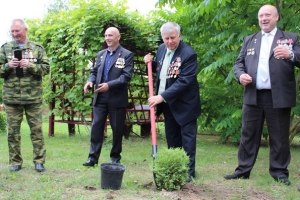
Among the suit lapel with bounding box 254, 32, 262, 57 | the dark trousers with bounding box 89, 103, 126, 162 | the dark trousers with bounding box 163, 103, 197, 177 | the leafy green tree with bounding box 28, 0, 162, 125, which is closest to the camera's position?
the suit lapel with bounding box 254, 32, 262, 57

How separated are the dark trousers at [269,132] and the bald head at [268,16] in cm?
74

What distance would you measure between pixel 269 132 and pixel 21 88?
121 inches

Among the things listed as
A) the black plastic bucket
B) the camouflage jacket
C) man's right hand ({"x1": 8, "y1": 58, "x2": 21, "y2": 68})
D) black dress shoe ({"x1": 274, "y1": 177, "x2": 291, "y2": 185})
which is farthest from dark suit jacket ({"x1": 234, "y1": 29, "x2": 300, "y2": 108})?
man's right hand ({"x1": 8, "y1": 58, "x2": 21, "y2": 68})

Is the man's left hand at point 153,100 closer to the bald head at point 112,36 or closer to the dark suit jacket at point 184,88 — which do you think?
the dark suit jacket at point 184,88

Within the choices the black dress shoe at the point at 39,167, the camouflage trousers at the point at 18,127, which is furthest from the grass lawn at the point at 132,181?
the camouflage trousers at the point at 18,127

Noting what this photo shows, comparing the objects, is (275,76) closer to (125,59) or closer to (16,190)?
(125,59)

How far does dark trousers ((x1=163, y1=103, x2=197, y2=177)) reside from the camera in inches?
185

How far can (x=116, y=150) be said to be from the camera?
5.54m

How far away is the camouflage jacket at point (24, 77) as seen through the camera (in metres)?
4.89

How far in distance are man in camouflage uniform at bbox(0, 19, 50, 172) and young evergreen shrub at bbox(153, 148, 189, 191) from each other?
1.82 metres

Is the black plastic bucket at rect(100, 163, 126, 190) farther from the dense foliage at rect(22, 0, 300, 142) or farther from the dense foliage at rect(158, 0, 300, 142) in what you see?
the dense foliage at rect(22, 0, 300, 142)

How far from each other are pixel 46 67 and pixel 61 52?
342 centimetres

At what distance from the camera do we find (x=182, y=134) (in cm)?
475

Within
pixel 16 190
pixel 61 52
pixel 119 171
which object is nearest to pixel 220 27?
pixel 61 52
